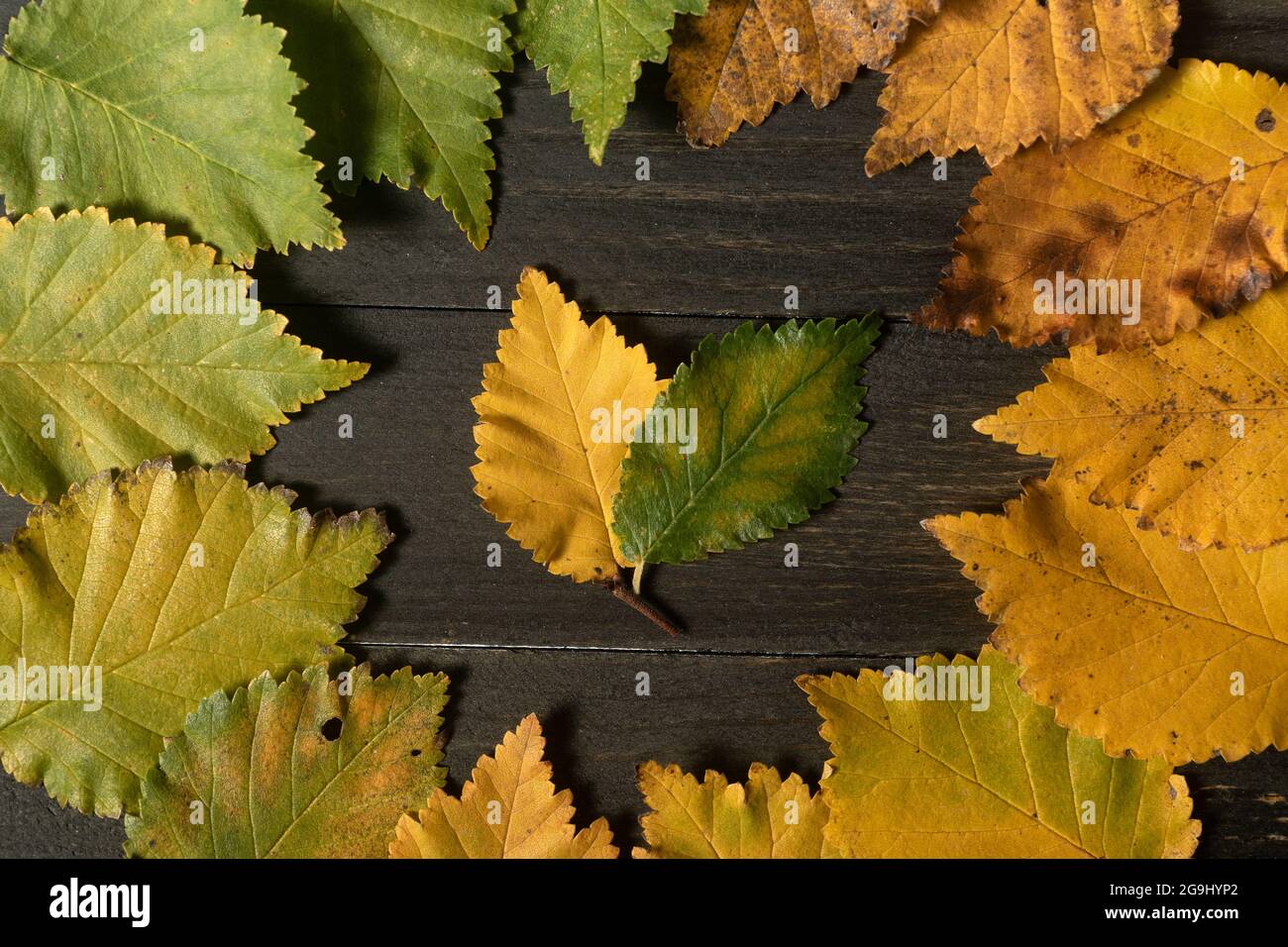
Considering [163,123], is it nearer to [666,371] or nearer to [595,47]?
[595,47]

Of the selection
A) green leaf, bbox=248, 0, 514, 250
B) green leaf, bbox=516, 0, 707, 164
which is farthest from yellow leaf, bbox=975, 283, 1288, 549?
green leaf, bbox=248, 0, 514, 250

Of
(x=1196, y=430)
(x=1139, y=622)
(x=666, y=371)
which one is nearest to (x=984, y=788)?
(x=1139, y=622)

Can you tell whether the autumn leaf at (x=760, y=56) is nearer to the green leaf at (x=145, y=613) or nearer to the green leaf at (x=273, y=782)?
the green leaf at (x=145, y=613)

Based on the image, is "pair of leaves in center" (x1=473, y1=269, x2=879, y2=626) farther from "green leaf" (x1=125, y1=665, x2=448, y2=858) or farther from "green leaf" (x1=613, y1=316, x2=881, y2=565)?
"green leaf" (x1=125, y1=665, x2=448, y2=858)

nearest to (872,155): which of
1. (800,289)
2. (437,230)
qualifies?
(800,289)

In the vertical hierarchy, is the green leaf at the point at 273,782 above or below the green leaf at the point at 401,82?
below

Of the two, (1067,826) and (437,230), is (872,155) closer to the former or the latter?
(437,230)

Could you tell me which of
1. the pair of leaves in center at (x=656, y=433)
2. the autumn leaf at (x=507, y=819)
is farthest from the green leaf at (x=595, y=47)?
the autumn leaf at (x=507, y=819)
